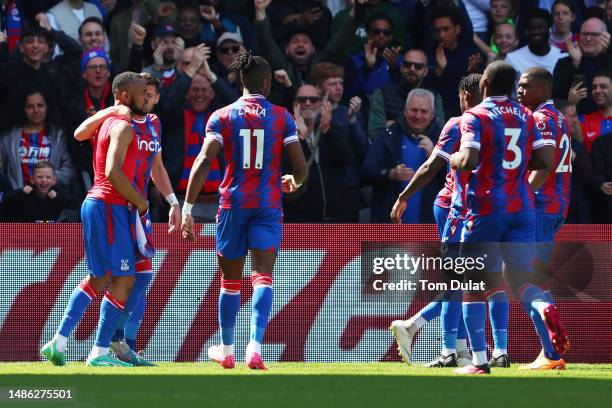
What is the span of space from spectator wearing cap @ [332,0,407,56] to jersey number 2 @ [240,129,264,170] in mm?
5823

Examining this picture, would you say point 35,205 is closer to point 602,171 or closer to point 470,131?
point 470,131

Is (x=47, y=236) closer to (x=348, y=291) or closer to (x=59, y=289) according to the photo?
(x=59, y=289)

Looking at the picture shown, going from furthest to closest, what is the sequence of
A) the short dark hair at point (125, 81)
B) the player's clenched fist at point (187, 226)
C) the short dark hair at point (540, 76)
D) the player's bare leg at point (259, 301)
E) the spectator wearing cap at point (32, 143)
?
the spectator wearing cap at point (32, 143) < the short dark hair at point (540, 76) < the short dark hair at point (125, 81) < the player's clenched fist at point (187, 226) < the player's bare leg at point (259, 301)

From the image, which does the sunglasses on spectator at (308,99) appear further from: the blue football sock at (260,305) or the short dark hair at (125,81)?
the blue football sock at (260,305)

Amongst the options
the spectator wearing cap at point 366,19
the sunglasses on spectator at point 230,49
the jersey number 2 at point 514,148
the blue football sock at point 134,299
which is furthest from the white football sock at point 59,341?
the spectator wearing cap at point 366,19

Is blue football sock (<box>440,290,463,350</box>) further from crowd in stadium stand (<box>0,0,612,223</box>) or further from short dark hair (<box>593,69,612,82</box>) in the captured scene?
short dark hair (<box>593,69,612,82</box>)

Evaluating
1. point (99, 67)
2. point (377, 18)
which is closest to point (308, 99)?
point (377, 18)

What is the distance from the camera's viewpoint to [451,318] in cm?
1031

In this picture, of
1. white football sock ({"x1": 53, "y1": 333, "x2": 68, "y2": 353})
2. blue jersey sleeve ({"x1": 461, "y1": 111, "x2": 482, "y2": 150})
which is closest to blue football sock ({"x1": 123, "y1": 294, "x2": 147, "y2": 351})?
white football sock ({"x1": 53, "y1": 333, "x2": 68, "y2": 353})

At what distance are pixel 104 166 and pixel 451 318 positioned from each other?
3.04 meters

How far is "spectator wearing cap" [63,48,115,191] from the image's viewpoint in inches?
556

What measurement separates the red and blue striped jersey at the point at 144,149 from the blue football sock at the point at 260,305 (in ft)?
4.09

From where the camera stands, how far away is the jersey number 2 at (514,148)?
9148 millimetres

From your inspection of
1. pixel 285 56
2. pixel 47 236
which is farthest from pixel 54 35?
pixel 47 236
